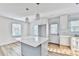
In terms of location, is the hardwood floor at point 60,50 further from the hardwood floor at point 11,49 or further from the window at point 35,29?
the hardwood floor at point 11,49

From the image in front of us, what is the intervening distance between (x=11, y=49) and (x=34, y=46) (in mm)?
356

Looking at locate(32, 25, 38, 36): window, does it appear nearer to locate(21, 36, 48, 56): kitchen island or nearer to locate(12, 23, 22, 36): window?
locate(21, 36, 48, 56): kitchen island

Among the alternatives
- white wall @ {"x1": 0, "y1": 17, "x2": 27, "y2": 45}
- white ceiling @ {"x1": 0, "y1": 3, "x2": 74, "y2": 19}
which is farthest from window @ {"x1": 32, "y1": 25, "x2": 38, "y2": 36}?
white wall @ {"x1": 0, "y1": 17, "x2": 27, "y2": 45}

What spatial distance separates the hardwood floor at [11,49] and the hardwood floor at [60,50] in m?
0.48

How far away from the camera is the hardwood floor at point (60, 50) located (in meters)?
1.34

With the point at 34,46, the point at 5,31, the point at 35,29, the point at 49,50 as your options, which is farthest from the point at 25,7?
the point at 49,50

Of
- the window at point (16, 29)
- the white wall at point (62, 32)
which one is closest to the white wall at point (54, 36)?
the white wall at point (62, 32)

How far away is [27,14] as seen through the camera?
1460 mm

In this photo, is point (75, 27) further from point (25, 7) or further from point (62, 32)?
point (25, 7)

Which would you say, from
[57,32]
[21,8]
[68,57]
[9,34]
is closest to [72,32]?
[57,32]

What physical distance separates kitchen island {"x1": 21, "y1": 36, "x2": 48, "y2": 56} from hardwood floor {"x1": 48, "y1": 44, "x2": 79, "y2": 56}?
0.26 ft

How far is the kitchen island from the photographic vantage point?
141cm

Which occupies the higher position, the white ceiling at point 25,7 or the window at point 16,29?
the white ceiling at point 25,7

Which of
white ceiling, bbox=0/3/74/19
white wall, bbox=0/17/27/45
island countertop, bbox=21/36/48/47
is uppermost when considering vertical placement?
white ceiling, bbox=0/3/74/19
